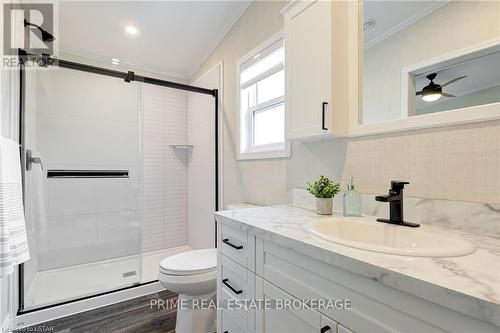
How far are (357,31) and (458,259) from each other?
3.65 feet

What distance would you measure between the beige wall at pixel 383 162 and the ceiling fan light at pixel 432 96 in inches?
5.3

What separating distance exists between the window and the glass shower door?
139cm

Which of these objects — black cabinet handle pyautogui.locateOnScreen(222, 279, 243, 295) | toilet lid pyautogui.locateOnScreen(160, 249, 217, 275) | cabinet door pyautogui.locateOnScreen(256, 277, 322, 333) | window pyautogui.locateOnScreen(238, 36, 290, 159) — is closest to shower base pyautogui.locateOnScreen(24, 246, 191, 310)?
toilet lid pyautogui.locateOnScreen(160, 249, 217, 275)

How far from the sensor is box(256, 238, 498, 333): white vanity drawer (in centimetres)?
50

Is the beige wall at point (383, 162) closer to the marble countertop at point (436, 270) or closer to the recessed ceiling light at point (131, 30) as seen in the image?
the marble countertop at point (436, 270)

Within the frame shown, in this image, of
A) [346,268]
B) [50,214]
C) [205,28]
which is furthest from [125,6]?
[346,268]

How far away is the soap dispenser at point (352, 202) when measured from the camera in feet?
3.87

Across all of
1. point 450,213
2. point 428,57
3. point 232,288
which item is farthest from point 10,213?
point 428,57

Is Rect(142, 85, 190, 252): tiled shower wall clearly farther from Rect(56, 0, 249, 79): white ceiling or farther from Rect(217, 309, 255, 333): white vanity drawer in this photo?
Rect(217, 309, 255, 333): white vanity drawer

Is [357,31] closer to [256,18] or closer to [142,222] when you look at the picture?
[256,18]

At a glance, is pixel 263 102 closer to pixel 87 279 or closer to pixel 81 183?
pixel 81 183

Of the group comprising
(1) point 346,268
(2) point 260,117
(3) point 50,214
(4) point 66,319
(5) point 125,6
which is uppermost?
(5) point 125,6

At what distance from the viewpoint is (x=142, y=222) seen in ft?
9.61

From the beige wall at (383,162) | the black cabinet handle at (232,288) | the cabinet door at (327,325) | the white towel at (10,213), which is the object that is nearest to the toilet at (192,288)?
the black cabinet handle at (232,288)
